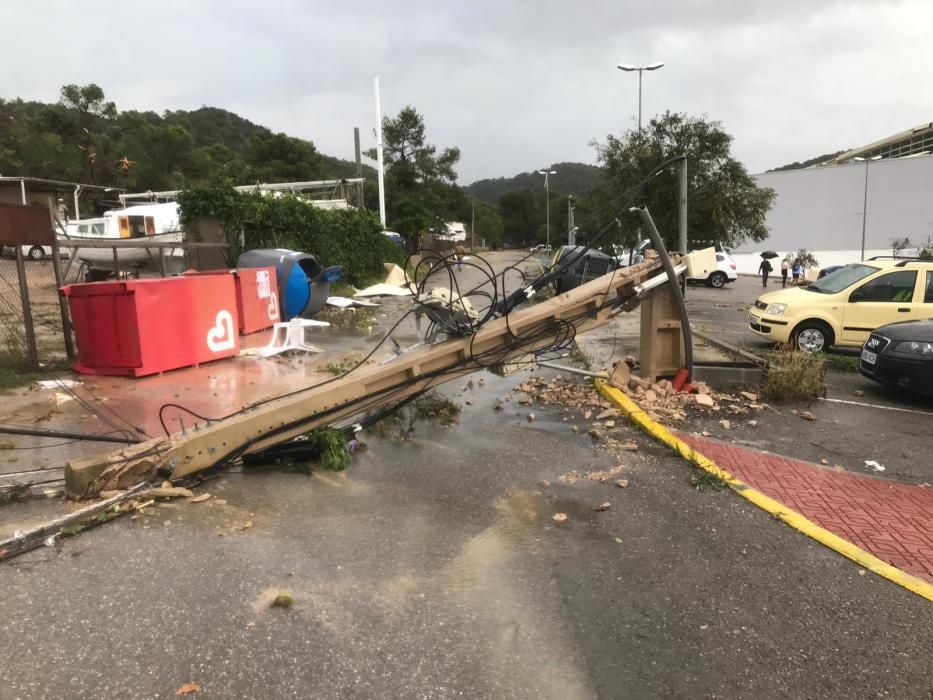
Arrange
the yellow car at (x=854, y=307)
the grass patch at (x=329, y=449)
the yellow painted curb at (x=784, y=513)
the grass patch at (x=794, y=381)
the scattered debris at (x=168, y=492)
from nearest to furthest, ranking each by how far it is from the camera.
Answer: the yellow painted curb at (x=784, y=513)
the scattered debris at (x=168, y=492)
the grass patch at (x=329, y=449)
the grass patch at (x=794, y=381)
the yellow car at (x=854, y=307)

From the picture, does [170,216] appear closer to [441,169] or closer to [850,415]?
[850,415]

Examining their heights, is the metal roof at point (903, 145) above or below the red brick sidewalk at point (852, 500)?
above

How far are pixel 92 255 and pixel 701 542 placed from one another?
67.2 ft

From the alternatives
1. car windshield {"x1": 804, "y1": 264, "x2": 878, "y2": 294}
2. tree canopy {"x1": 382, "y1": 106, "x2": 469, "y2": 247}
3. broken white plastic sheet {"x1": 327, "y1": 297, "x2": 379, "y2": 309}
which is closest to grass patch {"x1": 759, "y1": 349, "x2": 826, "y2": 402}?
car windshield {"x1": 804, "y1": 264, "x2": 878, "y2": 294}

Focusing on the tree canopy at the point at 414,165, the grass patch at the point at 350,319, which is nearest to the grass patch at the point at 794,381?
the grass patch at the point at 350,319

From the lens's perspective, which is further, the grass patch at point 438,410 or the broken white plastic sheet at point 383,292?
the broken white plastic sheet at point 383,292

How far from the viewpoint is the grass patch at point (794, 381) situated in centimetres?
796

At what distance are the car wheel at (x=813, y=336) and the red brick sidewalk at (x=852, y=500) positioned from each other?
6.14m

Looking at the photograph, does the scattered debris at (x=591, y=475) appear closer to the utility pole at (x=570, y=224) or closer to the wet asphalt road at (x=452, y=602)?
the wet asphalt road at (x=452, y=602)

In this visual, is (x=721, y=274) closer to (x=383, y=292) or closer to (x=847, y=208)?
(x=383, y=292)

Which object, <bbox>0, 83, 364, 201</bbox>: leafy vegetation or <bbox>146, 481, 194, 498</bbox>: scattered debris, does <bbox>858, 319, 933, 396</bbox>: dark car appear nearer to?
<bbox>146, 481, 194, 498</bbox>: scattered debris

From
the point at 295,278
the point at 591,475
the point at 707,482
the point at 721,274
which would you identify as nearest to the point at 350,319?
the point at 295,278

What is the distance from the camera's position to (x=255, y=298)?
12711mm

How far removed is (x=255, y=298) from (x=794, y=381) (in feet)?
32.0
